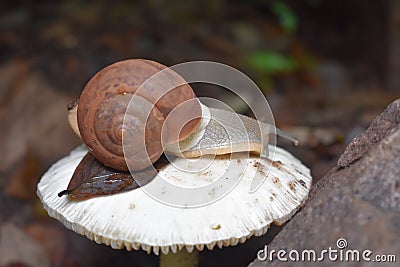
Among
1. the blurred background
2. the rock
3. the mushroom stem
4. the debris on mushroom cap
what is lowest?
the blurred background

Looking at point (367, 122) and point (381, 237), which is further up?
point (381, 237)

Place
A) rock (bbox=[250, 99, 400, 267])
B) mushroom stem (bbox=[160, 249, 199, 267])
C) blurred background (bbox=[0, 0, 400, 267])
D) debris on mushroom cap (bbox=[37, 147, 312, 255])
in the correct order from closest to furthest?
rock (bbox=[250, 99, 400, 267]) < debris on mushroom cap (bbox=[37, 147, 312, 255]) < mushroom stem (bbox=[160, 249, 199, 267]) < blurred background (bbox=[0, 0, 400, 267])

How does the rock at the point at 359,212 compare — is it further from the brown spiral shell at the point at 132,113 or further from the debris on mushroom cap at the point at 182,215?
the brown spiral shell at the point at 132,113

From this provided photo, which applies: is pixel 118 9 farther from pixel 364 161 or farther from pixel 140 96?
pixel 364 161

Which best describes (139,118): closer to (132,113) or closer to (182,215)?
(132,113)

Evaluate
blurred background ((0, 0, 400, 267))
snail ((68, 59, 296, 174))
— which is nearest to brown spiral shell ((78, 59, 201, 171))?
snail ((68, 59, 296, 174))

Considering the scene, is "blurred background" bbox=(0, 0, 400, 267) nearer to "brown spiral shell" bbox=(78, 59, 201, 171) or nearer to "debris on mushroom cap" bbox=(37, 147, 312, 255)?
"debris on mushroom cap" bbox=(37, 147, 312, 255)

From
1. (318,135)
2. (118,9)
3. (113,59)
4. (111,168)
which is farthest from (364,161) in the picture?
(118,9)
